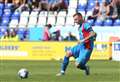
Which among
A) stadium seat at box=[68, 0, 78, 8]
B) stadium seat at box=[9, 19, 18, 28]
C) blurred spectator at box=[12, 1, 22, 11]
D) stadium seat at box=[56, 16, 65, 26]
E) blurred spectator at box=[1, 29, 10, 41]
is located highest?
stadium seat at box=[68, 0, 78, 8]

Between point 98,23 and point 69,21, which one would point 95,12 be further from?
point 69,21

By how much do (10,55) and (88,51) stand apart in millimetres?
13619

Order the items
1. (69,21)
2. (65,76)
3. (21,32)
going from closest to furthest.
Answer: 1. (65,76)
2. (21,32)
3. (69,21)

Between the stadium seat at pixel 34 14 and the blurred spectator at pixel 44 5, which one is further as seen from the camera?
the blurred spectator at pixel 44 5

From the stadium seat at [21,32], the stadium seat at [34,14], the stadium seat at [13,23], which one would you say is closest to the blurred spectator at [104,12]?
the stadium seat at [34,14]

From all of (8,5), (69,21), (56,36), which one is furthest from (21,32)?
(8,5)

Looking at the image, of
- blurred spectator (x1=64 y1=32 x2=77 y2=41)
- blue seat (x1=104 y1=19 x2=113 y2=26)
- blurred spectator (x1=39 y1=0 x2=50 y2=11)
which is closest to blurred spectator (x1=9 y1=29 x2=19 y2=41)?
blurred spectator (x1=64 y1=32 x2=77 y2=41)

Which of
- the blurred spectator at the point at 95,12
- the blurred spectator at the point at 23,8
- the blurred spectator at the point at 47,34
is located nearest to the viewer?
the blurred spectator at the point at 47,34

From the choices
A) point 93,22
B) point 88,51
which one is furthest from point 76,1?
point 88,51

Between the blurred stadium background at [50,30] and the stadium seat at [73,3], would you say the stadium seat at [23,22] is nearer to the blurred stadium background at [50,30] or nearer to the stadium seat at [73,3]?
the blurred stadium background at [50,30]

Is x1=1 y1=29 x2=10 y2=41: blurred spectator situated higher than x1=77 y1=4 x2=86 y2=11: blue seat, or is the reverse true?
x1=77 y1=4 x2=86 y2=11: blue seat

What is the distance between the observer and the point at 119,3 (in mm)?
33031

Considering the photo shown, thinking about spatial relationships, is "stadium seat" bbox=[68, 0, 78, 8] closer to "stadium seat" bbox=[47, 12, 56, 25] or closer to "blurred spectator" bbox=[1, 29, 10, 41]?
"stadium seat" bbox=[47, 12, 56, 25]

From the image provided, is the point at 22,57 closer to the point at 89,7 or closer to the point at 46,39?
the point at 46,39
